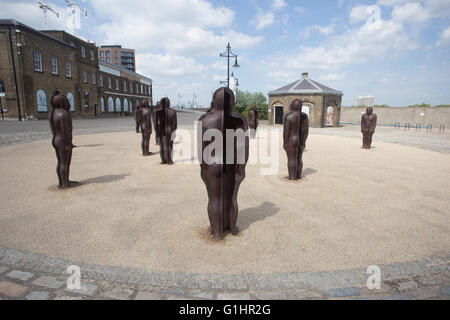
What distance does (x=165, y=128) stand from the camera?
8.63 m

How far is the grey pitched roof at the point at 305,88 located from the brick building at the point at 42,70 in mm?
25057

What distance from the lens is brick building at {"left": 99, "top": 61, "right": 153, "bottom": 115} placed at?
44656mm

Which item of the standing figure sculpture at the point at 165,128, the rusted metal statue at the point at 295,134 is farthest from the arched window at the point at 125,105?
the rusted metal statue at the point at 295,134

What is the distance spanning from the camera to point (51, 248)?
338 centimetres

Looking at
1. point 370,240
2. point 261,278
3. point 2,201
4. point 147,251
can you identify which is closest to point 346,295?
point 261,278

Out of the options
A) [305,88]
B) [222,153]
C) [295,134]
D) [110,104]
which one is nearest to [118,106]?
[110,104]

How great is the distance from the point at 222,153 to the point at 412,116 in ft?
119

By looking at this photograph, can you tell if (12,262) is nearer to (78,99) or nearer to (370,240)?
(370,240)

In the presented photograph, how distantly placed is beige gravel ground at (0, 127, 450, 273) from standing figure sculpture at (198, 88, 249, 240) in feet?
1.66

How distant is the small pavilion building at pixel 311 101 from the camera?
27066 millimetres

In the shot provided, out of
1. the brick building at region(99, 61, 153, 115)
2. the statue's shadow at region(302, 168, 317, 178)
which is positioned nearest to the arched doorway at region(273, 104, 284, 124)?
the brick building at region(99, 61, 153, 115)

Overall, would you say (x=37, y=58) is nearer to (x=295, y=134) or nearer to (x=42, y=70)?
(x=42, y=70)

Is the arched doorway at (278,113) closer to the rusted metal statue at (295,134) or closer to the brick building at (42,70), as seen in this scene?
the rusted metal statue at (295,134)

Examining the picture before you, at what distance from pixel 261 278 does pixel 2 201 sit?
5.07 meters
